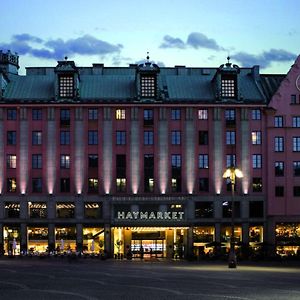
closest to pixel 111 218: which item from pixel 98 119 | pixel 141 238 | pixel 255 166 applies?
pixel 141 238

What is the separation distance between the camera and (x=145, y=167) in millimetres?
122312

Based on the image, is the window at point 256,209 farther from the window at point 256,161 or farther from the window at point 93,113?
the window at point 93,113

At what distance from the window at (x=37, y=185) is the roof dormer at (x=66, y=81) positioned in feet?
39.3

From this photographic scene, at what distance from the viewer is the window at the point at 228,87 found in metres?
125

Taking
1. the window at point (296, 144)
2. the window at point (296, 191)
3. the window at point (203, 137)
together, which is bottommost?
the window at point (296, 191)

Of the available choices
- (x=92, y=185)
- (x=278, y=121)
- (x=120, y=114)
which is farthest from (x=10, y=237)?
(x=278, y=121)

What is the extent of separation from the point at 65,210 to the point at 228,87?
29.0 metres

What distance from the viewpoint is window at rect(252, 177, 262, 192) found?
122812 mm

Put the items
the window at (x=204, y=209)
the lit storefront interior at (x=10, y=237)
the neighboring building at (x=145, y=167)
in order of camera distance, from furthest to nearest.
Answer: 1. the window at (x=204, y=209)
2. the neighboring building at (x=145, y=167)
3. the lit storefront interior at (x=10, y=237)

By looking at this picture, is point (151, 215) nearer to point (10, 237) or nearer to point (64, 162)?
point (64, 162)

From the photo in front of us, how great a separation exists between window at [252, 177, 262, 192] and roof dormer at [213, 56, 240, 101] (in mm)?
11842

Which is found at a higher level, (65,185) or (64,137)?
(64,137)

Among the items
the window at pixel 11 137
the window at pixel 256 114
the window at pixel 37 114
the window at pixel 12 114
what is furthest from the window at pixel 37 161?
the window at pixel 256 114

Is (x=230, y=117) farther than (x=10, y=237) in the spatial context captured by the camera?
Yes
